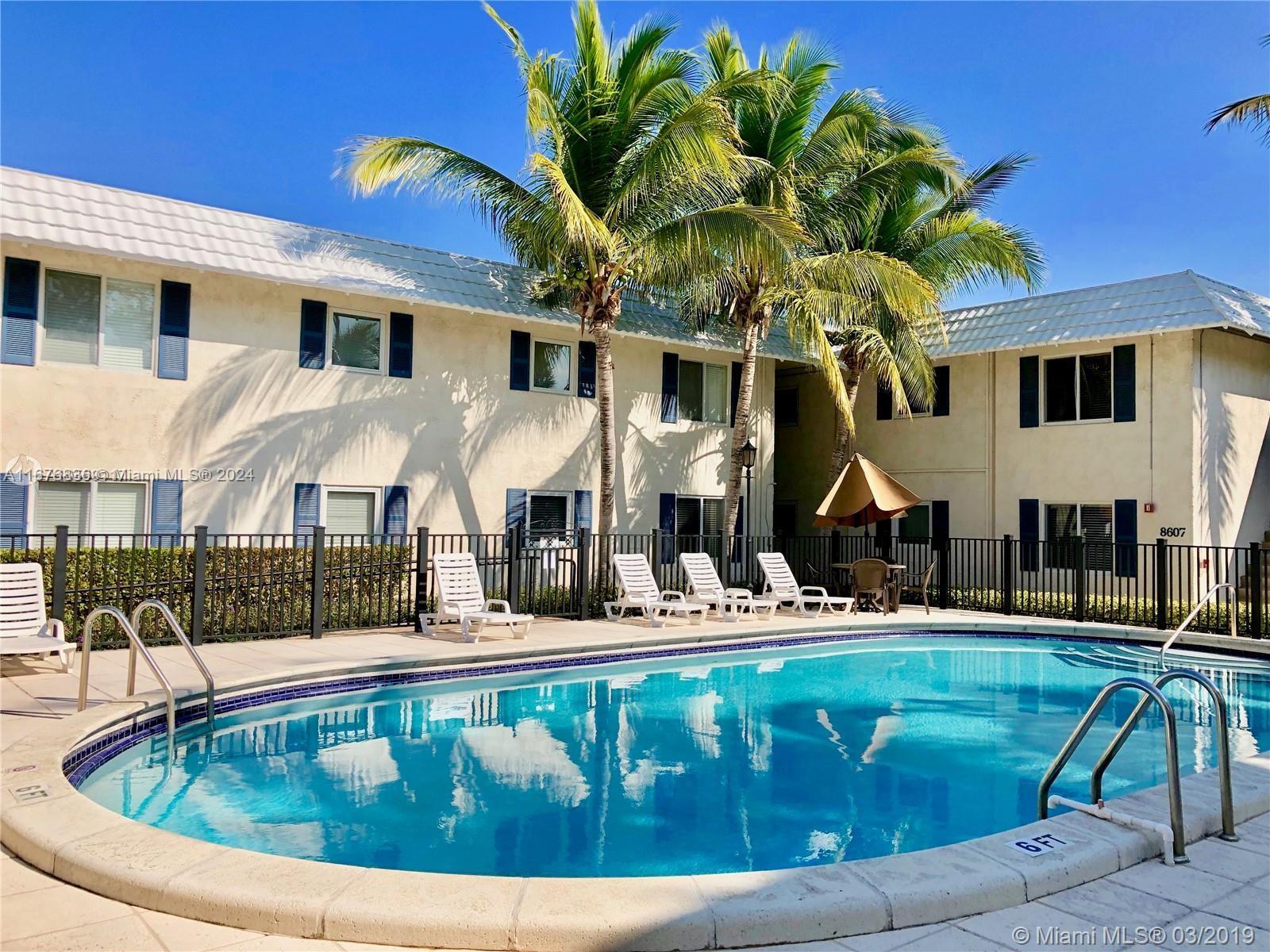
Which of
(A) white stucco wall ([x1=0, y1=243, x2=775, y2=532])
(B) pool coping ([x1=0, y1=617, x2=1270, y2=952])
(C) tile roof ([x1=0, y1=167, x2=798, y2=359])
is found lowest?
(B) pool coping ([x1=0, y1=617, x2=1270, y2=952])

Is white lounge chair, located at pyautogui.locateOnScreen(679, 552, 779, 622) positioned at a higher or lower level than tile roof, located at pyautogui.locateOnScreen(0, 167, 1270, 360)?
lower

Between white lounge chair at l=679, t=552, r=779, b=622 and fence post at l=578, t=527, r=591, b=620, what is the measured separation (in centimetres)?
164

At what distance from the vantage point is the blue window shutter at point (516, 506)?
16.5m

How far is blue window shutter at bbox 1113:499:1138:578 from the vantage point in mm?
16906

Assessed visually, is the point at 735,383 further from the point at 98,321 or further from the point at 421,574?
the point at 98,321

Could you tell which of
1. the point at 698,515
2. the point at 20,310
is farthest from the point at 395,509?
the point at 698,515

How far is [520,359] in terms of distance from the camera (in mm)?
16625

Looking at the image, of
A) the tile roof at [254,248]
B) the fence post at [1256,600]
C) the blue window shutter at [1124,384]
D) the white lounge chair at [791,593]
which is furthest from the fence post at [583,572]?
the blue window shutter at [1124,384]

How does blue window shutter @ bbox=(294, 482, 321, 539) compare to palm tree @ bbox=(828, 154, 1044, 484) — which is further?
palm tree @ bbox=(828, 154, 1044, 484)

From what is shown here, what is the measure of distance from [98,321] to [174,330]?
36.6 inches

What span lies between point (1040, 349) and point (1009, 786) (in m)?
14.3

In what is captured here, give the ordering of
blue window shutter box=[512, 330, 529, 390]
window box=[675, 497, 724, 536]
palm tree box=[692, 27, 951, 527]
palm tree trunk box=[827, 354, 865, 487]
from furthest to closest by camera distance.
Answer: window box=[675, 497, 724, 536]
palm tree trunk box=[827, 354, 865, 487]
blue window shutter box=[512, 330, 529, 390]
palm tree box=[692, 27, 951, 527]

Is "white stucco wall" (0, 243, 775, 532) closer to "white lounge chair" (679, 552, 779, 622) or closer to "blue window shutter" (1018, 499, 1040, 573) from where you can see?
"white lounge chair" (679, 552, 779, 622)
